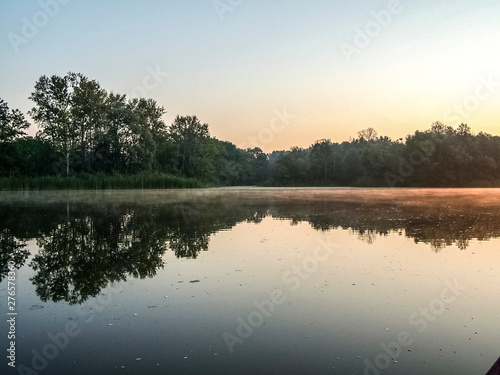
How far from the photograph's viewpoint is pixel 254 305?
5090 mm

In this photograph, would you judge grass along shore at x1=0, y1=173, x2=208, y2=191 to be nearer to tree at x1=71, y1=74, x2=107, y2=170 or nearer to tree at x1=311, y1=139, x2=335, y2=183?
tree at x1=71, y1=74, x2=107, y2=170

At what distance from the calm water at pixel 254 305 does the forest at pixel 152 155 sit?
40306mm

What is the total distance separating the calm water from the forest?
40.3 m

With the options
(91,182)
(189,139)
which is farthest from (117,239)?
(189,139)

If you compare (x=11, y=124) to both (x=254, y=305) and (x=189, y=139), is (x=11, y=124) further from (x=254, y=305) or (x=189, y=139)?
(x=254, y=305)

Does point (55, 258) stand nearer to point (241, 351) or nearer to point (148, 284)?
point (148, 284)

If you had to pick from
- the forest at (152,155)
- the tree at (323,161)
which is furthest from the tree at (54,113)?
the tree at (323,161)

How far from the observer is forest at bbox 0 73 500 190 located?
5550 cm

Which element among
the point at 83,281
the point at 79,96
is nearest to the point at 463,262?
the point at 83,281

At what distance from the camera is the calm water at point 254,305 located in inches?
141

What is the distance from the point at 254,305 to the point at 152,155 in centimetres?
5990

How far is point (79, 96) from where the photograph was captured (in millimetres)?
60438

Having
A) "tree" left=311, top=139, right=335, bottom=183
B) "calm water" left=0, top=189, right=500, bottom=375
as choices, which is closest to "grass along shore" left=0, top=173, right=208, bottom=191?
"calm water" left=0, top=189, right=500, bottom=375

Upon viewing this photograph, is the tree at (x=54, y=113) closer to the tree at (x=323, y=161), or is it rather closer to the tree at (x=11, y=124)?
the tree at (x=11, y=124)
